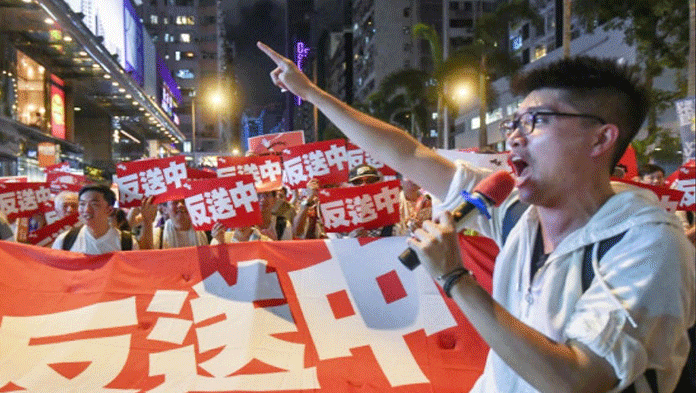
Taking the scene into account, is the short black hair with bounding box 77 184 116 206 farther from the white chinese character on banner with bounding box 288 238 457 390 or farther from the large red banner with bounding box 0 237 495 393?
the white chinese character on banner with bounding box 288 238 457 390

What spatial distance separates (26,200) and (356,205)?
440 cm

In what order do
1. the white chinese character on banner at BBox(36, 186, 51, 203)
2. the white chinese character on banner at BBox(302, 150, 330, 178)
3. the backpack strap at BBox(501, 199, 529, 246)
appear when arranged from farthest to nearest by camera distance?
the white chinese character on banner at BBox(36, 186, 51, 203) → the white chinese character on banner at BBox(302, 150, 330, 178) → the backpack strap at BBox(501, 199, 529, 246)

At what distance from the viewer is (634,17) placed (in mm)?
21578

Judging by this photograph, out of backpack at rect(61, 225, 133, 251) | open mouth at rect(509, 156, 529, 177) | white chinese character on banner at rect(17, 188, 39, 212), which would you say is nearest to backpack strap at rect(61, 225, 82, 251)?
backpack at rect(61, 225, 133, 251)

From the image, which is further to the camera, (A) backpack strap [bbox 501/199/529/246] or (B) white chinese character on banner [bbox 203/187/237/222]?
(B) white chinese character on banner [bbox 203/187/237/222]

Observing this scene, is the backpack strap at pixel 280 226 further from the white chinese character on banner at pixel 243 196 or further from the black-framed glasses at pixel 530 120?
the black-framed glasses at pixel 530 120

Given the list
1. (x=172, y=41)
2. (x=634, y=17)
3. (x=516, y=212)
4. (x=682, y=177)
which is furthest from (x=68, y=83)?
(x=172, y=41)

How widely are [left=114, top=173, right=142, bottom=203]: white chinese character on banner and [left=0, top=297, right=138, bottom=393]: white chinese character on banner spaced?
2.12 metres

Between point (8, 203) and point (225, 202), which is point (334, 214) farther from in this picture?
point (8, 203)

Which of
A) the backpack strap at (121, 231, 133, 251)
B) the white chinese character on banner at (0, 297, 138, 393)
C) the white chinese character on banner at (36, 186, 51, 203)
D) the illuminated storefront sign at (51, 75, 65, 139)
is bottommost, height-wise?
the white chinese character on banner at (0, 297, 138, 393)

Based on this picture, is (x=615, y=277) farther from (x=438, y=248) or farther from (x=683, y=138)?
(x=683, y=138)

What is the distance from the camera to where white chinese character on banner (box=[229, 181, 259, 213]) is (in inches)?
225

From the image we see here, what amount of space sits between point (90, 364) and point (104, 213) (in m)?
1.64

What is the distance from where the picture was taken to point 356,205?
6.33m
